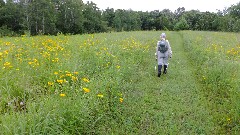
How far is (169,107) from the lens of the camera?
5.75 m

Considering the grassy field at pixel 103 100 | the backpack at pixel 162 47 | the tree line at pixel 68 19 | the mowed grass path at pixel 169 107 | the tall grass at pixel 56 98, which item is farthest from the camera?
the tree line at pixel 68 19

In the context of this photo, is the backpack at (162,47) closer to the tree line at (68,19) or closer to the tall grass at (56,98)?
the tall grass at (56,98)

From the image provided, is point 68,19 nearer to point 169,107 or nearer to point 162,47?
point 162,47

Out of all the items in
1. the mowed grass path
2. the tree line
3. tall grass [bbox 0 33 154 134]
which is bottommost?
the mowed grass path

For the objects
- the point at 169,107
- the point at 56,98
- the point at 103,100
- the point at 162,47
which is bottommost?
the point at 169,107

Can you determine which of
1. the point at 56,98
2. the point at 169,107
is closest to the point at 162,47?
the point at 169,107

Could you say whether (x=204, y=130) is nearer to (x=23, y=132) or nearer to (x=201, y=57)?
(x=23, y=132)

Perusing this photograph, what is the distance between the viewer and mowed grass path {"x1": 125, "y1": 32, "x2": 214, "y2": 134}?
4694 millimetres

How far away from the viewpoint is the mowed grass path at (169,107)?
4694mm

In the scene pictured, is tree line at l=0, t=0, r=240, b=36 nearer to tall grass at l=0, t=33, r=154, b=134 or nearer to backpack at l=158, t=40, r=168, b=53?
backpack at l=158, t=40, r=168, b=53

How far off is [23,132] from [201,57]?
9886mm

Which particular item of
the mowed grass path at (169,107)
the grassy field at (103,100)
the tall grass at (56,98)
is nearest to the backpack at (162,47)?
the mowed grass path at (169,107)

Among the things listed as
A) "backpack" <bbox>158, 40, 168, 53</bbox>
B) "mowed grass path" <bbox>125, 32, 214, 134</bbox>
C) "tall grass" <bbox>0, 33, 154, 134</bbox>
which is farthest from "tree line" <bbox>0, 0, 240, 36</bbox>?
"mowed grass path" <bbox>125, 32, 214, 134</bbox>

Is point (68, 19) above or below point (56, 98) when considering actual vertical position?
above
